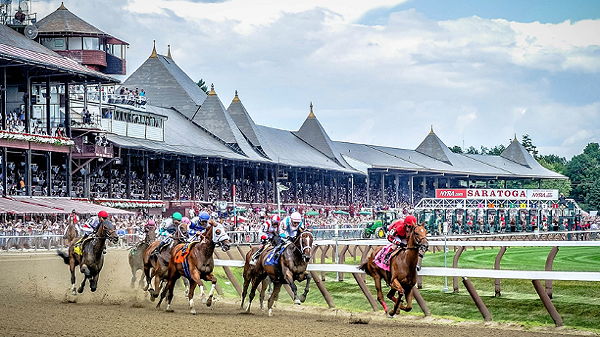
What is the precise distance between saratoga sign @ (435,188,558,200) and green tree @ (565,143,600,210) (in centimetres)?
3832

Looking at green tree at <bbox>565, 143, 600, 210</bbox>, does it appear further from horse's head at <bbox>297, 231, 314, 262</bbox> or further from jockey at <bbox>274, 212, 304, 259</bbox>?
horse's head at <bbox>297, 231, 314, 262</bbox>

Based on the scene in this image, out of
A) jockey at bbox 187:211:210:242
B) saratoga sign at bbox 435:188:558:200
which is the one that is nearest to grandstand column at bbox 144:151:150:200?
saratoga sign at bbox 435:188:558:200

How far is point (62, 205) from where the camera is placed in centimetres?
4291

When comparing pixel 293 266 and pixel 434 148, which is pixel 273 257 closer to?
pixel 293 266

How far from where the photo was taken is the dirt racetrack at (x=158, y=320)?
540 inches

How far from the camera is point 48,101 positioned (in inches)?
1901

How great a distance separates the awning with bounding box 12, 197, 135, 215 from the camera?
41250mm

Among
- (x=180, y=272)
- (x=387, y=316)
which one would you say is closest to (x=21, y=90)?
(x=180, y=272)

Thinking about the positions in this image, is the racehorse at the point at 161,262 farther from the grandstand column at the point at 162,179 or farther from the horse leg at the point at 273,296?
the grandstand column at the point at 162,179

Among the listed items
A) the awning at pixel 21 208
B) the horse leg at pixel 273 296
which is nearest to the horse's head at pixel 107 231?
the horse leg at pixel 273 296

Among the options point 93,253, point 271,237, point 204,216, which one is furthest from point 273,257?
point 93,253

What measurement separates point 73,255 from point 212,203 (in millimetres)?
33188

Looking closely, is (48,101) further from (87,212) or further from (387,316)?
(387,316)

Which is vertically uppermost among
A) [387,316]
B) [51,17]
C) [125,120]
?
[51,17]
